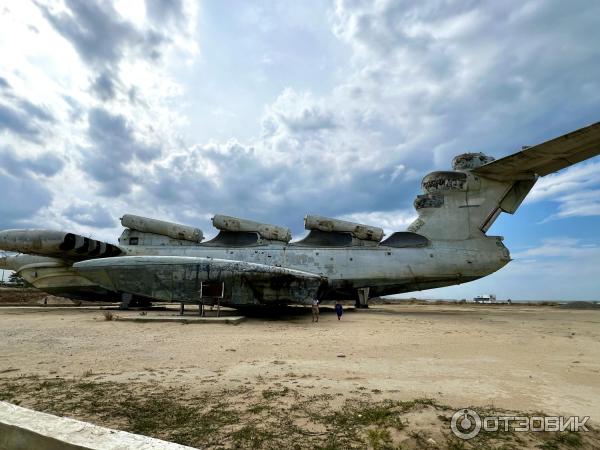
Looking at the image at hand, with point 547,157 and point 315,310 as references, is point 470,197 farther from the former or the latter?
point 315,310

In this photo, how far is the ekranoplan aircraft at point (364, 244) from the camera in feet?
55.1

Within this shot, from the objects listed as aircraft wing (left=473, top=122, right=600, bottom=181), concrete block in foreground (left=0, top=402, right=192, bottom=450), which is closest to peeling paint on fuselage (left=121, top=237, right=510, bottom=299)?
aircraft wing (left=473, top=122, right=600, bottom=181)

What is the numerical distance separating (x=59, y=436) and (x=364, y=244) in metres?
17.8

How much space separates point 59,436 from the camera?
210 centimetres

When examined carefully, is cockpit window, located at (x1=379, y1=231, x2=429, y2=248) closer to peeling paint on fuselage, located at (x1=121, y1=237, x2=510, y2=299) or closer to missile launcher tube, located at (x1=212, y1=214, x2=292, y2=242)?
peeling paint on fuselage, located at (x1=121, y1=237, x2=510, y2=299)

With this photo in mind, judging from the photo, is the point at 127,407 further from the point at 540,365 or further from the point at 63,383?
the point at 540,365

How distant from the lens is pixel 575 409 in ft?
12.9

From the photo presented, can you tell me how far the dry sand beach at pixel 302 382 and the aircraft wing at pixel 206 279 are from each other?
449 cm

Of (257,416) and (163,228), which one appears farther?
(163,228)

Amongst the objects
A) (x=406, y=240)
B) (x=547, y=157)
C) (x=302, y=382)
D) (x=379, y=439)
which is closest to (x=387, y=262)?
(x=406, y=240)

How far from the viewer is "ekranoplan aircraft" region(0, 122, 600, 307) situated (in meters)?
16.8

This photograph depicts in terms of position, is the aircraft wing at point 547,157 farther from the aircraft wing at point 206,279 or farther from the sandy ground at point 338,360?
the aircraft wing at point 206,279

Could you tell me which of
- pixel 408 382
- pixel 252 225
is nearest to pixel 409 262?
pixel 252 225

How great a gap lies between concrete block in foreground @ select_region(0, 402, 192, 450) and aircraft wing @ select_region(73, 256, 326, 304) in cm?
1143
